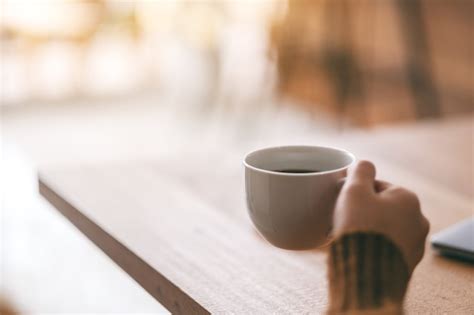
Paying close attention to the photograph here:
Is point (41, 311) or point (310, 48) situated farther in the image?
point (310, 48)

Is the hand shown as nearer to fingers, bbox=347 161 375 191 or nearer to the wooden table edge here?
fingers, bbox=347 161 375 191

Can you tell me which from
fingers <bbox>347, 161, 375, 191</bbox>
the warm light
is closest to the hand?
fingers <bbox>347, 161, 375, 191</bbox>

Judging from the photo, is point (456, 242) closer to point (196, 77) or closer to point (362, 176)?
point (362, 176)

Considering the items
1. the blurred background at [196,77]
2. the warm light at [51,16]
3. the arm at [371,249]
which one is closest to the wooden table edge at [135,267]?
the arm at [371,249]

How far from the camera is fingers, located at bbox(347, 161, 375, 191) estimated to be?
49 centimetres

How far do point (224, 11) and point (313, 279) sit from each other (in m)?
3.66

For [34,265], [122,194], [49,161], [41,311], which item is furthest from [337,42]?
[122,194]

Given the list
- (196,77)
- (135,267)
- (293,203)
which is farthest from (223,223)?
Result: (196,77)

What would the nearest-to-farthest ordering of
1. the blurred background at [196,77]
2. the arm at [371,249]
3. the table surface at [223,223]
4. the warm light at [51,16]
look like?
1. the arm at [371,249]
2. the table surface at [223,223]
3. the blurred background at [196,77]
4. the warm light at [51,16]

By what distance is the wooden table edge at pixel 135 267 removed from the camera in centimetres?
62

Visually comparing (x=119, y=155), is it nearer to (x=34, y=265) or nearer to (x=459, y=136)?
(x=34, y=265)

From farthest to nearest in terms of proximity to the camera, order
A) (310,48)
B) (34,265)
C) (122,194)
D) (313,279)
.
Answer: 1. (310,48)
2. (34,265)
3. (122,194)
4. (313,279)

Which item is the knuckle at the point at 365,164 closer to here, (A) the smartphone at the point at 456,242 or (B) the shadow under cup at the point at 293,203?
(B) the shadow under cup at the point at 293,203

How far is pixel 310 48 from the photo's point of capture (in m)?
3.88
